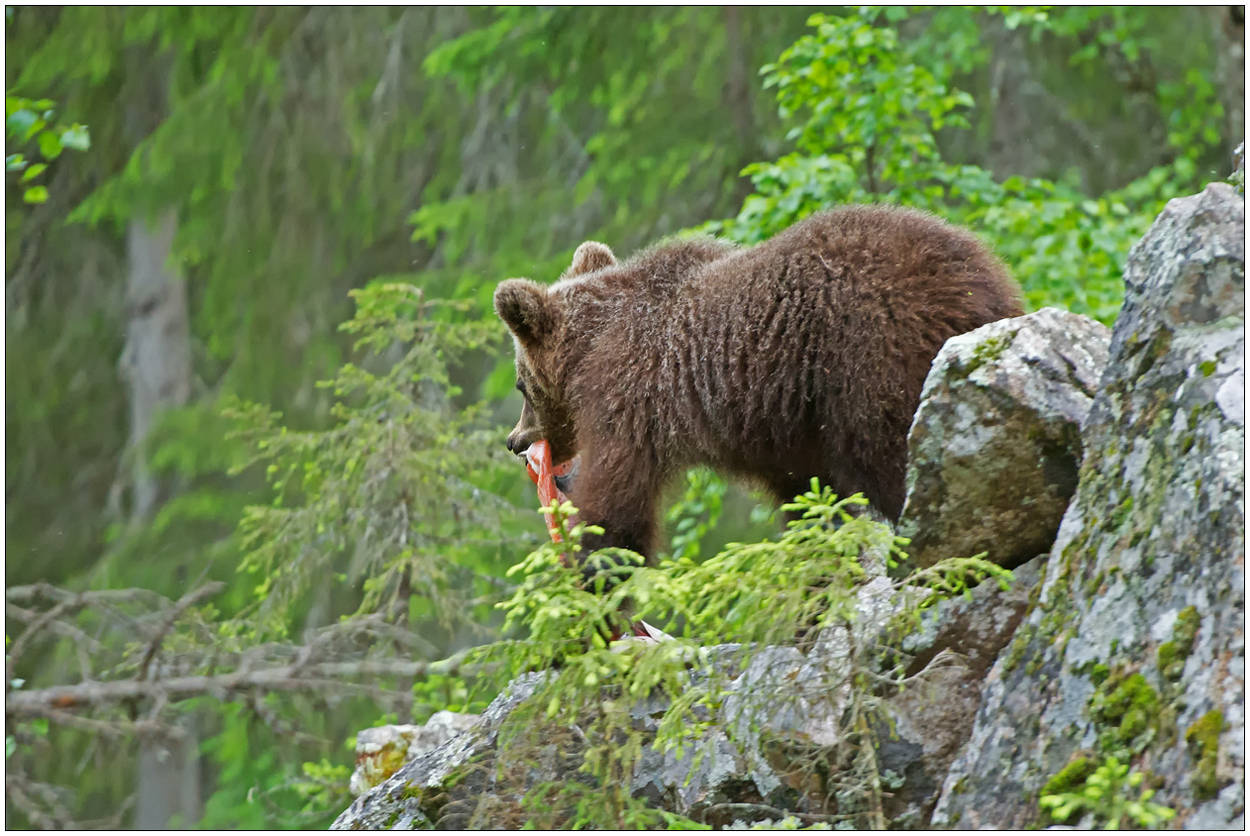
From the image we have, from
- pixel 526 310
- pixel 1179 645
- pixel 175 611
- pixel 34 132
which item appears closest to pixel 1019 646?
pixel 1179 645

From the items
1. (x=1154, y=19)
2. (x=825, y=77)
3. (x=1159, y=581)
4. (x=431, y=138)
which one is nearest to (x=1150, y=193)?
(x=1154, y=19)

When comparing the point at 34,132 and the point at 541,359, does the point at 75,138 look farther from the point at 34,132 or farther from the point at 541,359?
the point at 541,359

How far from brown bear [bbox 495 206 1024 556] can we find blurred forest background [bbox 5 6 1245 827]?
2.75 metres

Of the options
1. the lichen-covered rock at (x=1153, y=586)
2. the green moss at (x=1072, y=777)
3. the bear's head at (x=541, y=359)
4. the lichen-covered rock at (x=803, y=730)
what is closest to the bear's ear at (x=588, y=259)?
the bear's head at (x=541, y=359)

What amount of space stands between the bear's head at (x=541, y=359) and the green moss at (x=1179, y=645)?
11.1 feet

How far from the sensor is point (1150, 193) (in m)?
12.0

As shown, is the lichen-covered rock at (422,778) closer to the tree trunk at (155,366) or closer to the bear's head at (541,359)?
the bear's head at (541,359)

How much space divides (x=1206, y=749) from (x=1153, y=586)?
51 centimetres

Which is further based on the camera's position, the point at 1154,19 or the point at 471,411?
the point at 1154,19

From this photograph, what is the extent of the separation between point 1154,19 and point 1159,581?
1179cm

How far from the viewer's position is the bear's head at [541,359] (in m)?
5.83

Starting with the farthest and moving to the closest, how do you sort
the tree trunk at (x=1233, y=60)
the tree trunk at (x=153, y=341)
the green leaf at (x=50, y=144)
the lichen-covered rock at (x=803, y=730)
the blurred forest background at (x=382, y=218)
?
the tree trunk at (x=153, y=341), the blurred forest background at (x=382, y=218), the tree trunk at (x=1233, y=60), the green leaf at (x=50, y=144), the lichen-covered rock at (x=803, y=730)

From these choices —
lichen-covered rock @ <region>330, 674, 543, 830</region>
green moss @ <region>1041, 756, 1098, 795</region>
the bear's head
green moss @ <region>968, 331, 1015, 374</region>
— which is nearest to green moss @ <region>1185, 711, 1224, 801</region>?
green moss @ <region>1041, 756, 1098, 795</region>

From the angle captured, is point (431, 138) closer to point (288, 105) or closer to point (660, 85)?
point (288, 105)
